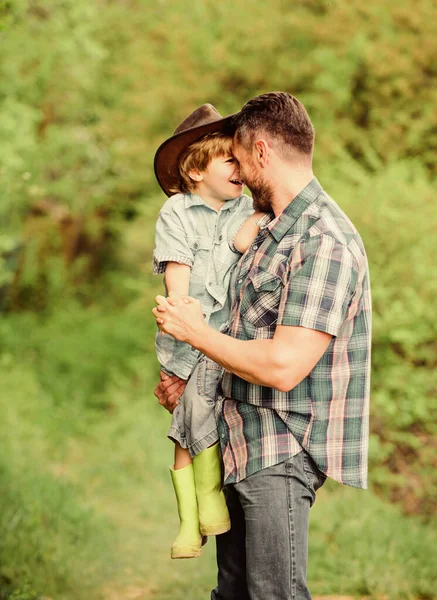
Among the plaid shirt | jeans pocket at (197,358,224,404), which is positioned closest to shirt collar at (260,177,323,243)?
the plaid shirt

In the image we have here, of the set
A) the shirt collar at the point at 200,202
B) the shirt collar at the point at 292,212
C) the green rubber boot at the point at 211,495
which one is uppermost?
the shirt collar at the point at 200,202

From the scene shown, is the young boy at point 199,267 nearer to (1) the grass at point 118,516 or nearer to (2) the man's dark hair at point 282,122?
(2) the man's dark hair at point 282,122

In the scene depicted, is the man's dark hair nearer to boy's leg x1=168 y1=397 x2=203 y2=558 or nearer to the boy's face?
the boy's face

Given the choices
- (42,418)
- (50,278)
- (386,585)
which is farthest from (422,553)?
(50,278)

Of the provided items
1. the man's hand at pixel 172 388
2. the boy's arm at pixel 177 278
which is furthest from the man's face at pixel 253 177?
the man's hand at pixel 172 388

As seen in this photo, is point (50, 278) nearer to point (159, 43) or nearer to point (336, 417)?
point (159, 43)

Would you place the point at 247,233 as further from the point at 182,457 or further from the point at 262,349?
the point at 182,457

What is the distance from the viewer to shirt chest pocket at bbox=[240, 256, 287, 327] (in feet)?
8.55

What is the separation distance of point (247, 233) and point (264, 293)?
372 millimetres

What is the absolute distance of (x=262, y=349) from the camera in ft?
8.18

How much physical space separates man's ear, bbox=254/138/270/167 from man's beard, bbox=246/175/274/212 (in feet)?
0.19

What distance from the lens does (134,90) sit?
480 inches

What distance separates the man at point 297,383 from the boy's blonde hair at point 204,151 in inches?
10.0

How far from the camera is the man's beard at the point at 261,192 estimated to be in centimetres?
276
